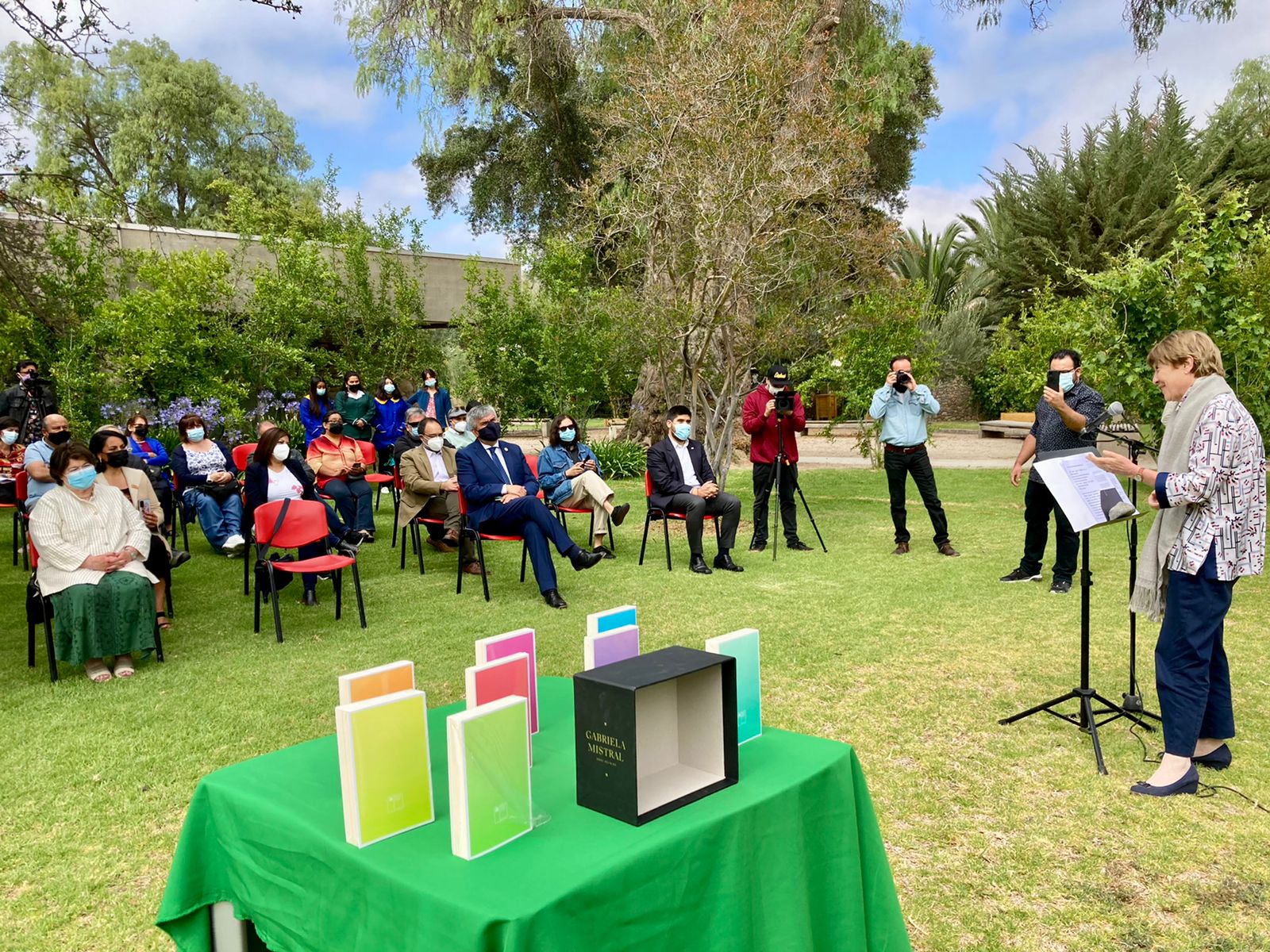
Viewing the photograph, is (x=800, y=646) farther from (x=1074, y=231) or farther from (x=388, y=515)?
(x=1074, y=231)

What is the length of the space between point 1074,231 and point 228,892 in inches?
1055

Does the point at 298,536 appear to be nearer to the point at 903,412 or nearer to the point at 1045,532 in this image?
the point at 903,412

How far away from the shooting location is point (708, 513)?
798cm

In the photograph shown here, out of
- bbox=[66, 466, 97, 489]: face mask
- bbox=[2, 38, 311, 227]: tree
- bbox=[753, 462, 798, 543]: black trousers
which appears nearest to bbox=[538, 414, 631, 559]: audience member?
bbox=[753, 462, 798, 543]: black trousers

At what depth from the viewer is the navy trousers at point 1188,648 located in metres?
3.29

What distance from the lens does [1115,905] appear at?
2.76m

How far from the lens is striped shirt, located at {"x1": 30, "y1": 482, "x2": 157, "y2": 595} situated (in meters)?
4.98

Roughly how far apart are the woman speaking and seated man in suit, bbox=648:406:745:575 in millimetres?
4469

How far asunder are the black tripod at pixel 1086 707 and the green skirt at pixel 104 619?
4724 millimetres

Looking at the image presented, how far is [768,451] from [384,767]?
745 cm

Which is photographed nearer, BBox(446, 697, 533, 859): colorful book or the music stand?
BBox(446, 697, 533, 859): colorful book

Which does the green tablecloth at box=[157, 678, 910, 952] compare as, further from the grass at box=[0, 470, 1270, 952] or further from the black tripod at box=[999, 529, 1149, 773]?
the black tripod at box=[999, 529, 1149, 773]

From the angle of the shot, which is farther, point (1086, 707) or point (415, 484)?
point (415, 484)

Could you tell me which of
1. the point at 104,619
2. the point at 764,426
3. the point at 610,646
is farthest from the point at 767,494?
the point at 610,646
